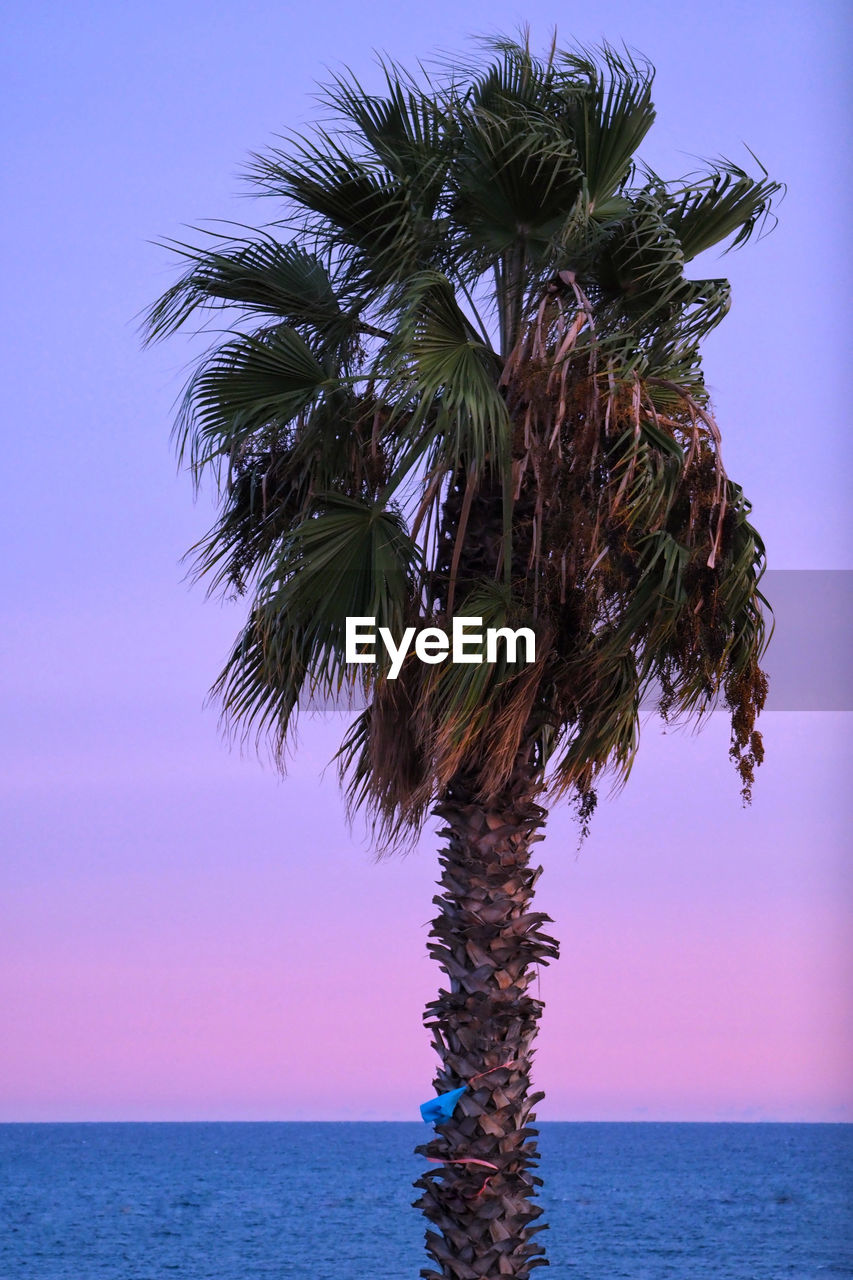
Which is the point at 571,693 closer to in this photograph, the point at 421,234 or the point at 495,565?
the point at 495,565

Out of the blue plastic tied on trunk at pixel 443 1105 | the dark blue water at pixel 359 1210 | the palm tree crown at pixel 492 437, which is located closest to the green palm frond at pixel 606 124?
the palm tree crown at pixel 492 437

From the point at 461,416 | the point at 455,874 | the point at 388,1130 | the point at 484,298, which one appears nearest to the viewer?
the point at 461,416

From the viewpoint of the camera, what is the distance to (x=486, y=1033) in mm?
7000

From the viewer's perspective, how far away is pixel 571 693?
709 centimetres

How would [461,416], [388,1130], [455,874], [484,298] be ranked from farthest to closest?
[388,1130]
[484,298]
[455,874]
[461,416]

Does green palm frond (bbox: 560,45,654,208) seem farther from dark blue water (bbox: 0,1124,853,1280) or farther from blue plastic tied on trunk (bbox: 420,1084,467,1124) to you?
dark blue water (bbox: 0,1124,853,1280)

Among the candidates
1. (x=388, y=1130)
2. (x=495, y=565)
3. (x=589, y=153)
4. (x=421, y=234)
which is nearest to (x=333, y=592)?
(x=495, y=565)

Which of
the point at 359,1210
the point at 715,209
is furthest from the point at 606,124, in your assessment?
the point at 359,1210

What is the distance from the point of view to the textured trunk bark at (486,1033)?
6.89m

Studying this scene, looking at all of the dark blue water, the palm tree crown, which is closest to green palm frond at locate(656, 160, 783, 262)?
the palm tree crown

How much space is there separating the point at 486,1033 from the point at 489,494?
8.49ft

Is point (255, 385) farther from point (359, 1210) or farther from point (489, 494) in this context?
point (359, 1210)

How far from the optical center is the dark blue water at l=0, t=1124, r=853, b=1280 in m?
41.9

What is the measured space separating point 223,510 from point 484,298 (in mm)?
1724
